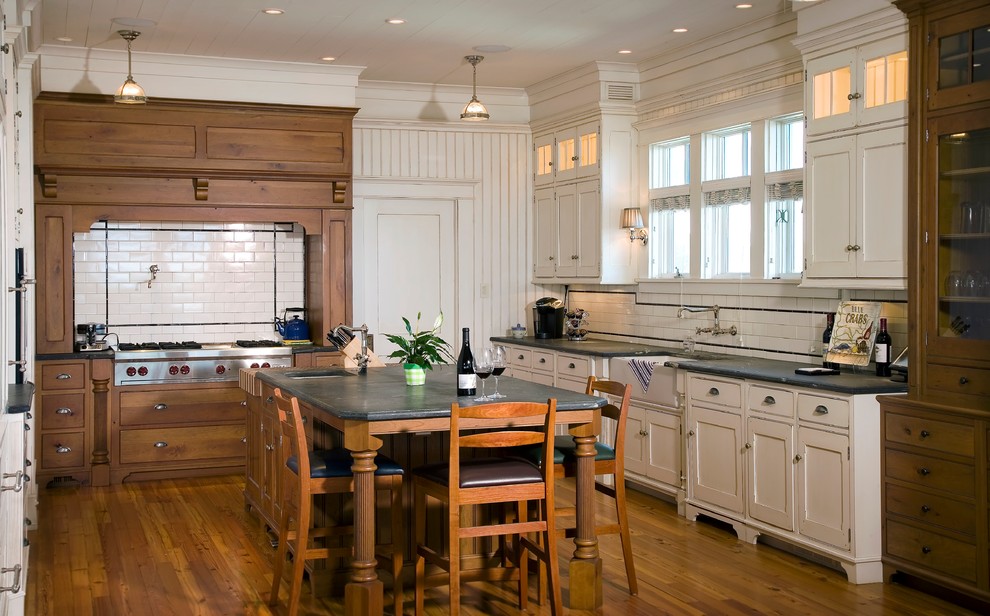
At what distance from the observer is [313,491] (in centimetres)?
432

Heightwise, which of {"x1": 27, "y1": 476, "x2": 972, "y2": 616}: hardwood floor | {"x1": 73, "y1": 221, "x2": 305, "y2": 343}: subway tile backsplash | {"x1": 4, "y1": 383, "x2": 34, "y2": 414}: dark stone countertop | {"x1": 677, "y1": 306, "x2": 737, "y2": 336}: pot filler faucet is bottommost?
{"x1": 27, "y1": 476, "x2": 972, "y2": 616}: hardwood floor

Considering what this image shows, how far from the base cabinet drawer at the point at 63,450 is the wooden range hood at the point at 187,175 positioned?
2.00 feet

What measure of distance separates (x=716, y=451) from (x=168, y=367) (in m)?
3.98

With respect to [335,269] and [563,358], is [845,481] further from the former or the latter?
[335,269]

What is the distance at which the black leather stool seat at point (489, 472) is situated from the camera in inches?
162

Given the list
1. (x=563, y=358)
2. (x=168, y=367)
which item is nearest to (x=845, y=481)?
(x=563, y=358)

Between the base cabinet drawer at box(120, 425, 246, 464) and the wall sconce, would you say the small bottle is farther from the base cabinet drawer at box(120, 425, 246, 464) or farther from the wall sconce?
the base cabinet drawer at box(120, 425, 246, 464)

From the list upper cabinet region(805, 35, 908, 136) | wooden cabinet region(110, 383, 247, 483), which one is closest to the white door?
wooden cabinet region(110, 383, 247, 483)

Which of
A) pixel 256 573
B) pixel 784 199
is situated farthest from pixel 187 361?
pixel 784 199

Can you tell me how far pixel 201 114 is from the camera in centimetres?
741

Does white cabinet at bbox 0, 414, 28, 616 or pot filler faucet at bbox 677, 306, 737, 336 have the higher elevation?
pot filler faucet at bbox 677, 306, 737, 336

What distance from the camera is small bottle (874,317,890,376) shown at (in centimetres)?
516

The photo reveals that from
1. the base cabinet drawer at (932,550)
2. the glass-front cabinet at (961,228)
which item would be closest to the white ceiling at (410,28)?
the glass-front cabinet at (961,228)

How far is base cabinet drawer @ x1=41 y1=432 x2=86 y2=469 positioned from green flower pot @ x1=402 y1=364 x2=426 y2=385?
3.37 m
